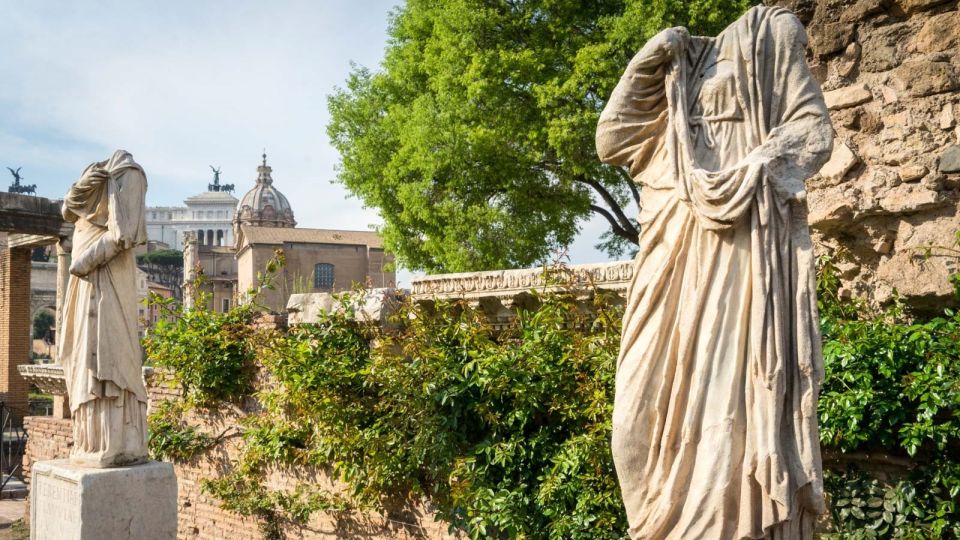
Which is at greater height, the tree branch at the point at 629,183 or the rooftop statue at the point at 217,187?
the rooftop statue at the point at 217,187

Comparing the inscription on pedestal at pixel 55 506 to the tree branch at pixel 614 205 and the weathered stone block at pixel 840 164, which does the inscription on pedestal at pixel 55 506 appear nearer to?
the weathered stone block at pixel 840 164

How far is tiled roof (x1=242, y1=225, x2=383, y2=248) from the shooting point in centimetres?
5173

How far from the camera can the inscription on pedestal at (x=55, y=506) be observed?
540 centimetres

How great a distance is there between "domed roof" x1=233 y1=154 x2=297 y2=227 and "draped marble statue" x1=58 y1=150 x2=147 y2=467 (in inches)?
2552

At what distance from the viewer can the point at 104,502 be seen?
5398 millimetres

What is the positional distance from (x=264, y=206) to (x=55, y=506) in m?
69.2

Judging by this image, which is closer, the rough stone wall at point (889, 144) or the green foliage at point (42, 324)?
the rough stone wall at point (889, 144)

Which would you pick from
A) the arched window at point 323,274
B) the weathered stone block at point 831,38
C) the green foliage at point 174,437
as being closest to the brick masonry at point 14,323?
the green foliage at point 174,437

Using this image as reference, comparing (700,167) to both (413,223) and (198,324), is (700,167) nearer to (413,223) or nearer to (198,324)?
(198,324)

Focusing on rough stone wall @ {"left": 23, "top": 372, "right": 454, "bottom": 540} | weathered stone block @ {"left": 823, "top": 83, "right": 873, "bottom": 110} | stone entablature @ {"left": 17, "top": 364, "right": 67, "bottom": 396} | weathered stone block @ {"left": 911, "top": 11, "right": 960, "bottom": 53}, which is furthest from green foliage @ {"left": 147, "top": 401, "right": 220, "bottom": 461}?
weathered stone block @ {"left": 911, "top": 11, "right": 960, "bottom": 53}

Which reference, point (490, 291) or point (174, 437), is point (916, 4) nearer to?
point (490, 291)

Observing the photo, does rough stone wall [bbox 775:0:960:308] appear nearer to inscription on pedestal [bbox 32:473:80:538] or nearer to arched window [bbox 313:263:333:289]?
inscription on pedestal [bbox 32:473:80:538]

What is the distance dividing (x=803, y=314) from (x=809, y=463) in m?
0.45

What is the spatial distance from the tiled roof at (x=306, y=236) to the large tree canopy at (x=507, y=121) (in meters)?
35.5
